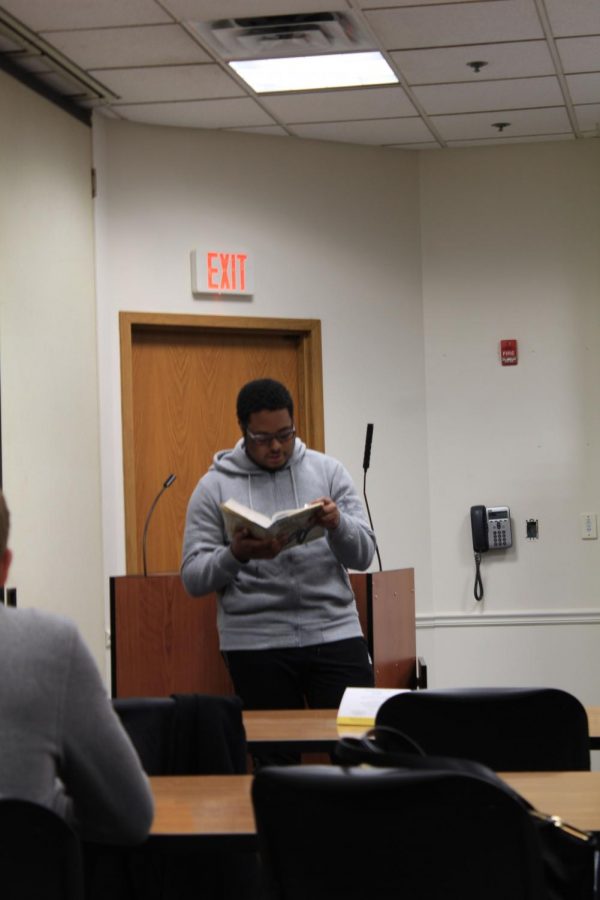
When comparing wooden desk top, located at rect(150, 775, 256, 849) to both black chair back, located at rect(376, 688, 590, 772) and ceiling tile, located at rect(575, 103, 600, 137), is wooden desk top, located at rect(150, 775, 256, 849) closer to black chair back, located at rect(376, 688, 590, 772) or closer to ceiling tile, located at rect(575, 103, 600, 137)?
black chair back, located at rect(376, 688, 590, 772)

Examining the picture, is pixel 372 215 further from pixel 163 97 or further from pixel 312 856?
pixel 312 856

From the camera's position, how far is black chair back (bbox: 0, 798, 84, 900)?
1758 millimetres

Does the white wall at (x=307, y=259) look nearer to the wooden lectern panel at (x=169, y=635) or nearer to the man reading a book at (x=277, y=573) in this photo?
the wooden lectern panel at (x=169, y=635)

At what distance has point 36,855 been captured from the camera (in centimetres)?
179

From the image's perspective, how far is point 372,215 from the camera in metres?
6.79

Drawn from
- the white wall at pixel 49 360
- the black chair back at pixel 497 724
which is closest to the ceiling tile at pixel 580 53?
the white wall at pixel 49 360

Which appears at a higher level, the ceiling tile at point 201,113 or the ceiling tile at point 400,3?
the ceiling tile at point 201,113

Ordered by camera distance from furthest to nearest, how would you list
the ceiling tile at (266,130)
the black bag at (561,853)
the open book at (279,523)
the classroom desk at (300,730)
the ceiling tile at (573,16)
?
1. the ceiling tile at (266,130)
2. the ceiling tile at (573,16)
3. the open book at (279,523)
4. the classroom desk at (300,730)
5. the black bag at (561,853)

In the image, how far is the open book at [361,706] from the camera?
10.0 feet

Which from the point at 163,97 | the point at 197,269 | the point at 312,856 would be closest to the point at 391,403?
the point at 197,269

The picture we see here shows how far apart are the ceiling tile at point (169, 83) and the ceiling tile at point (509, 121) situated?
3.89 ft

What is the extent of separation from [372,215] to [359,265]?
284 millimetres

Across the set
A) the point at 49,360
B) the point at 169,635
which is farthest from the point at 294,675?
the point at 49,360

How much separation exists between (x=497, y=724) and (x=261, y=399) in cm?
152
